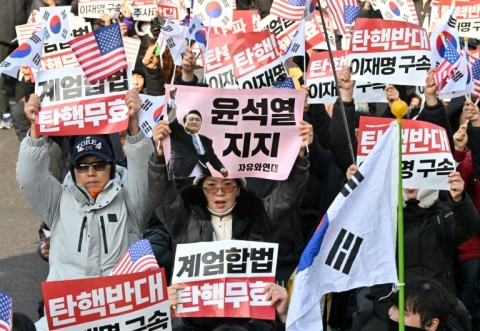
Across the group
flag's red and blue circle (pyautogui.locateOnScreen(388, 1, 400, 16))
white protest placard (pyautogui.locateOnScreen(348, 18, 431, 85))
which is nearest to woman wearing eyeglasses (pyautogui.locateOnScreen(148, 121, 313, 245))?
white protest placard (pyautogui.locateOnScreen(348, 18, 431, 85))

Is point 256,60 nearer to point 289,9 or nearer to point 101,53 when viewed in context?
point 101,53

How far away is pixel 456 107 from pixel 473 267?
5.78ft

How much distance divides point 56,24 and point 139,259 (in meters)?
3.93

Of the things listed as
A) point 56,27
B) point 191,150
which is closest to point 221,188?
point 191,150

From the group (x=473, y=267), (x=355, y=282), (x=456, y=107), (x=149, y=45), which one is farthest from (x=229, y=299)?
(x=149, y=45)

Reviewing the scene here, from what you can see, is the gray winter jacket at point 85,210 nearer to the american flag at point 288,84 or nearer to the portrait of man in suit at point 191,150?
the portrait of man in suit at point 191,150

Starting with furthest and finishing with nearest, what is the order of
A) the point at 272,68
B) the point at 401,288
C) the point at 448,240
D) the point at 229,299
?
the point at 272,68
the point at 448,240
the point at 229,299
the point at 401,288

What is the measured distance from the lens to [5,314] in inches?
197

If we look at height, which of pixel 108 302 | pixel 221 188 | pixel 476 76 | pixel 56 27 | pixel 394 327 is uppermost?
pixel 56 27

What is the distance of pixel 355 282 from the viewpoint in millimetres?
5512

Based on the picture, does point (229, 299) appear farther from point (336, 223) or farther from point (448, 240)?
point (448, 240)

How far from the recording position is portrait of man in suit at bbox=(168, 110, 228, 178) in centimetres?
662

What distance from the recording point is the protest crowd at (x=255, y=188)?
5.52 meters

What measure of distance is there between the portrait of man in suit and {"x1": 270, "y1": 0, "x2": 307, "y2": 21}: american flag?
369 cm
